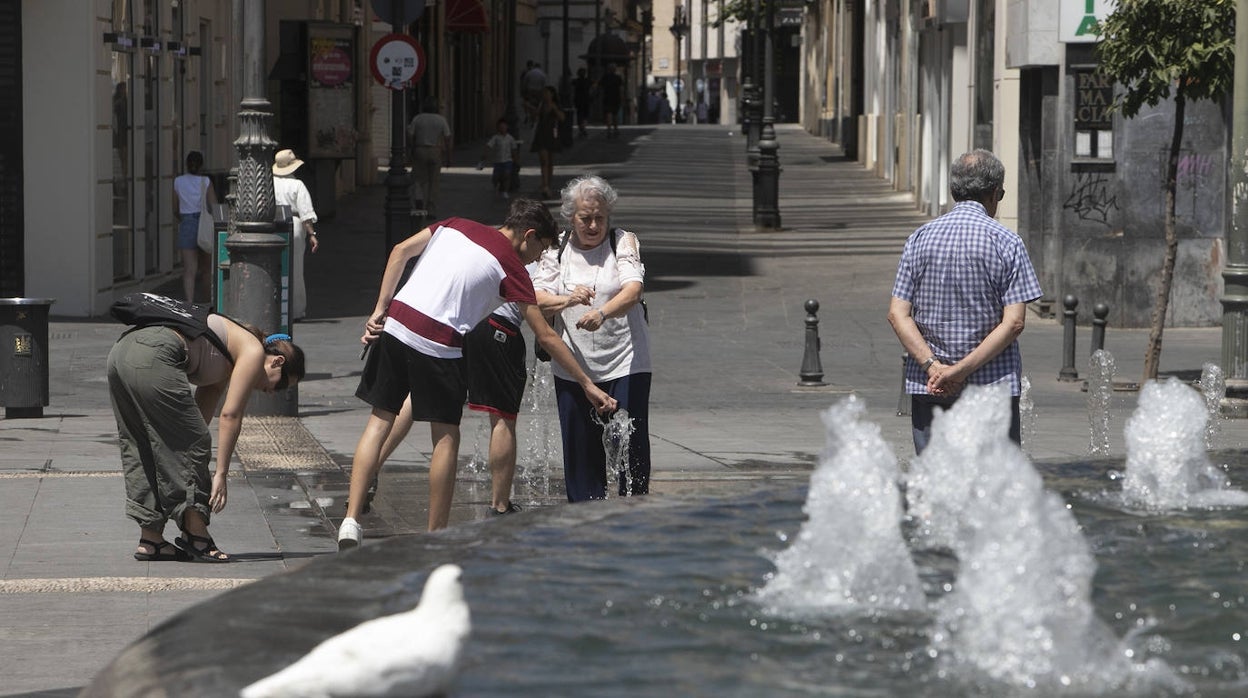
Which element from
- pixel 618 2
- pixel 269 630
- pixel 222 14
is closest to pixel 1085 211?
pixel 222 14

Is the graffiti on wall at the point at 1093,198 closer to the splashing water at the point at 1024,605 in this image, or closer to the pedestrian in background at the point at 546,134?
the pedestrian in background at the point at 546,134

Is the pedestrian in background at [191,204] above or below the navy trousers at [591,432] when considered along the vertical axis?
above

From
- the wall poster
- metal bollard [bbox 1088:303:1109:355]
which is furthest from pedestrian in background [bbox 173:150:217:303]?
metal bollard [bbox 1088:303:1109:355]

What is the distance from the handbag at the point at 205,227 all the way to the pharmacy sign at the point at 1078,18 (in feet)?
→ 28.7

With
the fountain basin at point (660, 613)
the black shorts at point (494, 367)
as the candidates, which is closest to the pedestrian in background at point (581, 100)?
the black shorts at point (494, 367)

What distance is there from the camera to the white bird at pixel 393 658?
3.56m

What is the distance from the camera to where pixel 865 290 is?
922 inches

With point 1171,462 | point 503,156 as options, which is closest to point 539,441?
point 1171,462

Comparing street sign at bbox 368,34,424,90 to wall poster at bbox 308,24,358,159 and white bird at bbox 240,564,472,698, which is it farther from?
white bird at bbox 240,564,472,698

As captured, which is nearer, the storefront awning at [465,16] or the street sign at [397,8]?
the street sign at [397,8]

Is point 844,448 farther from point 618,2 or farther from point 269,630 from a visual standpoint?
point 618,2

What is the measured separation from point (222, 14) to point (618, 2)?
84.1 m

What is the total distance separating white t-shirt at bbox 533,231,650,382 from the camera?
8.47 meters

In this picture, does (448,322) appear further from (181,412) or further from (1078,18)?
(1078,18)
